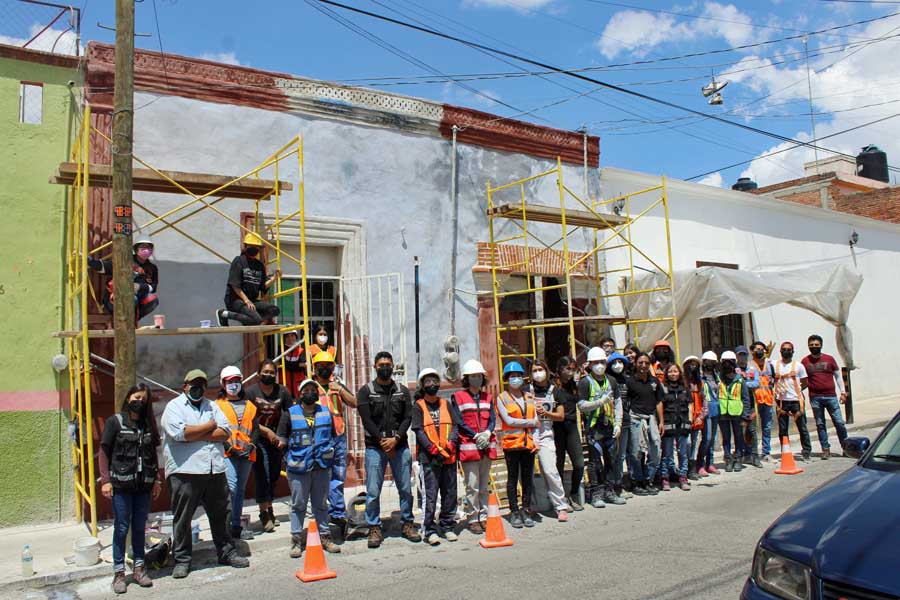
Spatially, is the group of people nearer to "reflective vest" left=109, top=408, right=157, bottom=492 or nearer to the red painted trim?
"reflective vest" left=109, top=408, right=157, bottom=492

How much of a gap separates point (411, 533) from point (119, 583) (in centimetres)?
268

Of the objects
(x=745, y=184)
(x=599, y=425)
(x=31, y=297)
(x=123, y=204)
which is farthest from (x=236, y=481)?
(x=745, y=184)

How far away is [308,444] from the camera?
23.2 feet

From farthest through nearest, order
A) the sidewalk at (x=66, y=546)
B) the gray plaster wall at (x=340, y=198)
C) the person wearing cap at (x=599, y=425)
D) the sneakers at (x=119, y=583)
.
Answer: the gray plaster wall at (x=340, y=198) < the person wearing cap at (x=599, y=425) < the sidewalk at (x=66, y=546) < the sneakers at (x=119, y=583)

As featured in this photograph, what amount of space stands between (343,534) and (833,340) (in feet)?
51.1

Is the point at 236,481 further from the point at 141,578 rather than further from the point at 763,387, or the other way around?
the point at 763,387

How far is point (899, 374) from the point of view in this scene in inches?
822

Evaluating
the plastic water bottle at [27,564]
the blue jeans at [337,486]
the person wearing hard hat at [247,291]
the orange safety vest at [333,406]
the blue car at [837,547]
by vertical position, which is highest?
the person wearing hard hat at [247,291]

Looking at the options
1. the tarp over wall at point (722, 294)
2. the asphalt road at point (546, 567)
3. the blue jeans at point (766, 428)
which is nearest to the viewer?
the asphalt road at point (546, 567)

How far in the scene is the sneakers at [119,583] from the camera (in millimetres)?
6035

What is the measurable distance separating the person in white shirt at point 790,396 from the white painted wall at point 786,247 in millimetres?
3531

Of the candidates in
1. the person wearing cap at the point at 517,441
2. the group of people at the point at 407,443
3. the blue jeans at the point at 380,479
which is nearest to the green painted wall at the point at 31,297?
the group of people at the point at 407,443

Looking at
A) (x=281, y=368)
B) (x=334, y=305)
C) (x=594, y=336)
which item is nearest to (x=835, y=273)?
(x=594, y=336)

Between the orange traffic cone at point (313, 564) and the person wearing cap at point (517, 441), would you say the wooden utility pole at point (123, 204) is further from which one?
the person wearing cap at point (517, 441)
